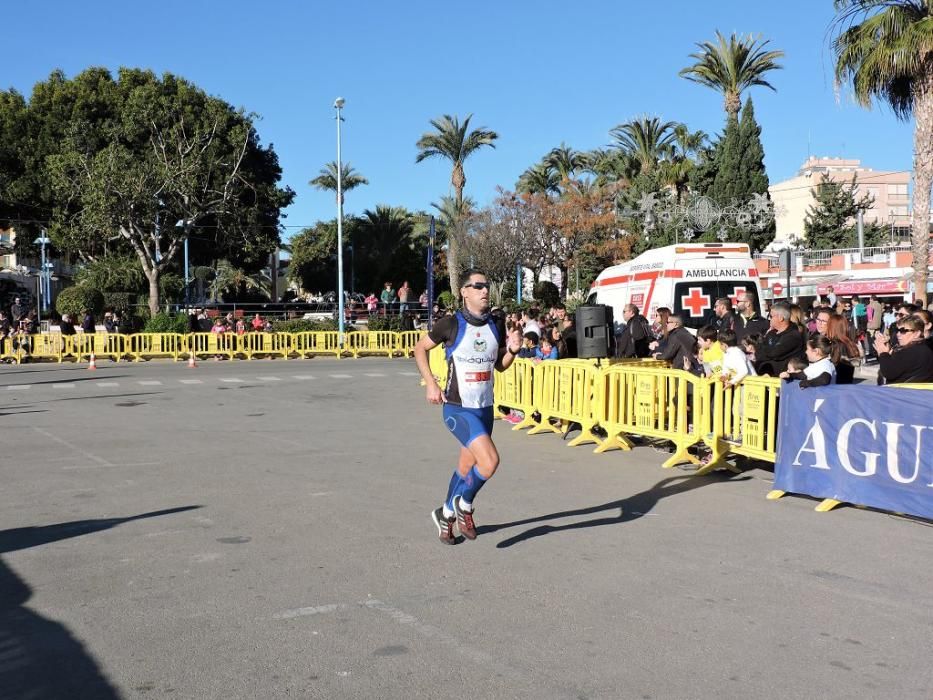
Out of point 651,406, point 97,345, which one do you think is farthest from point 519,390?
point 97,345

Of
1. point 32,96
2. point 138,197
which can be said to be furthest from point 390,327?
point 32,96

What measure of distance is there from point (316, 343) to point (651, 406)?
24.0m

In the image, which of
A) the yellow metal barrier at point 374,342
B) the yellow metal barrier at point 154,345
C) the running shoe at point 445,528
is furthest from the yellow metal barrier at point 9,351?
the running shoe at point 445,528

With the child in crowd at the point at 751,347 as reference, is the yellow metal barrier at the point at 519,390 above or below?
below

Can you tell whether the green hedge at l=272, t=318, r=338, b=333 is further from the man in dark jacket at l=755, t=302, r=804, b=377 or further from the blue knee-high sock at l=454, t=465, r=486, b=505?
the blue knee-high sock at l=454, t=465, r=486, b=505

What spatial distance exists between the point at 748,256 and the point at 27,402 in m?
14.2

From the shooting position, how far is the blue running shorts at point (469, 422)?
6.76 meters

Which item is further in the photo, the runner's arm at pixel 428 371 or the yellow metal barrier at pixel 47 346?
the yellow metal barrier at pixel 47 346

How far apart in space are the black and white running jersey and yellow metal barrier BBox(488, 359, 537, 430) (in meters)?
6.50

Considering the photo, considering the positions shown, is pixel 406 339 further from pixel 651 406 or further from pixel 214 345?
pixel 651 406

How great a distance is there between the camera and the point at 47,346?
100 feet

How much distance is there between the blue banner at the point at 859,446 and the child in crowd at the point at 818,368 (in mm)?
113

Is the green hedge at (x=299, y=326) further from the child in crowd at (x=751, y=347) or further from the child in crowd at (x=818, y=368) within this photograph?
the child in crowd at (x=818, y=368)

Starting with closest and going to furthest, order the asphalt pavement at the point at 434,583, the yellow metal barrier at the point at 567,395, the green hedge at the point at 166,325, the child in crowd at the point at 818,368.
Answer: the asphalt pavement at the point at 434,583, the child in crowd at the point at 818,368, the yellow metal barrier at the point at 567,395, the green hedge at the point at 166,325
